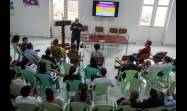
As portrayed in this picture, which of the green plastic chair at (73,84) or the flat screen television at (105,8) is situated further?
the flat screen television at (105,8)

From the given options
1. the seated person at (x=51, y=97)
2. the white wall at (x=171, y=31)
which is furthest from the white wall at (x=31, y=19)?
the seated person at (x=51, y=97)

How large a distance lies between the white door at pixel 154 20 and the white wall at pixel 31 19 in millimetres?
4392

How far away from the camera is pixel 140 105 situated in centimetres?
481

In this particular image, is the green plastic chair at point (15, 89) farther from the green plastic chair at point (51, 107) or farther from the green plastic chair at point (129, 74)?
the green plastic chair at point (129, 74)

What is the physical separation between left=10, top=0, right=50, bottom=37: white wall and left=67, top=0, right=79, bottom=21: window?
3.21ft

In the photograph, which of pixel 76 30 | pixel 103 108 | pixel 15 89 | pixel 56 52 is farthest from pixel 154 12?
pixel 15 89

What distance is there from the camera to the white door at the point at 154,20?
11.3m

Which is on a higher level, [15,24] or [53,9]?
[53,9]

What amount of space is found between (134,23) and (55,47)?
193 inches

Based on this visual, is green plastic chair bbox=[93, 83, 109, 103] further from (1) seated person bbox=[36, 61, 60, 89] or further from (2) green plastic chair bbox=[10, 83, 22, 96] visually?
(2) green plastic chair bbox=[10, 83, 22, 96]

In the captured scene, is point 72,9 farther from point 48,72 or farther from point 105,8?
point 48,72
